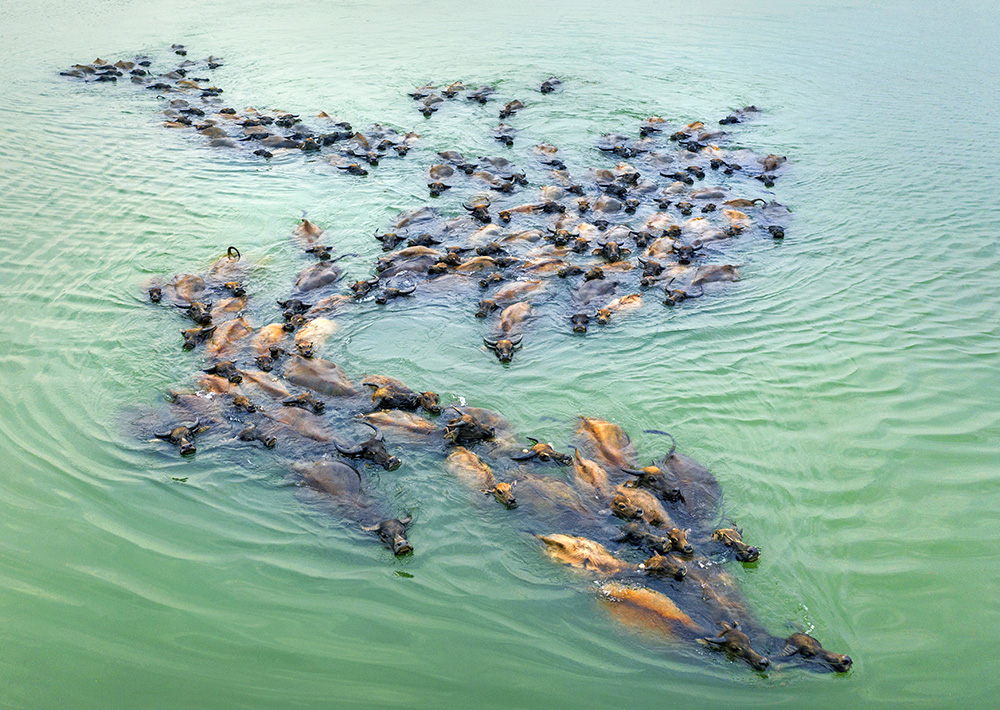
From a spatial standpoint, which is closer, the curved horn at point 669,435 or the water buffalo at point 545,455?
the water buffalo at point 545,455

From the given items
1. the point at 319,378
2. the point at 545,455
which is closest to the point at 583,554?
the point at 545,455

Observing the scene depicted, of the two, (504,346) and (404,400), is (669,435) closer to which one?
(504,346)

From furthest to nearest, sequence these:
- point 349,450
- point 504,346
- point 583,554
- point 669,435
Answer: point 504,346 < point 669,435 < point 349,450 < point 583,554

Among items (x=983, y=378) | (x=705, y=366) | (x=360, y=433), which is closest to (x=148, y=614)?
(x=360, y=433)

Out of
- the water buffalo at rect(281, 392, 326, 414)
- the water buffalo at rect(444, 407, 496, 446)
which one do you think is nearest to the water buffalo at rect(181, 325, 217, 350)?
the water buffalo at rect(281, 392, 326, 414)

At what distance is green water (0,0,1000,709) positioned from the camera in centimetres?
684

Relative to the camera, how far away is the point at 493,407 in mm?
10180

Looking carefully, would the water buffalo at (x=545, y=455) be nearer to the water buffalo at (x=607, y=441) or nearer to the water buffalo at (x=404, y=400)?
the water buffalo at (x=607, y=441)

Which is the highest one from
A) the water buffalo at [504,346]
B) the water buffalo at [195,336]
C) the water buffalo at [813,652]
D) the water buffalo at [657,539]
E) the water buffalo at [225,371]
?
the water buffalo at [657,539]

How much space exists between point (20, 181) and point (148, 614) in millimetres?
12909

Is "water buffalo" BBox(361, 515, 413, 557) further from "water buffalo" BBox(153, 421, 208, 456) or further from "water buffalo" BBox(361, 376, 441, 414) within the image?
"water buffalo" BBox(153, 421, 208, 456)

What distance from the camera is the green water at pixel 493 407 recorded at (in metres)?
6.84

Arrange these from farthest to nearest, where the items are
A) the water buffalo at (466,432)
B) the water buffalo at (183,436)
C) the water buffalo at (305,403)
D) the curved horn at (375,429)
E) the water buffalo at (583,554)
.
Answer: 1. the water buffalo at (305,403)
2. the curved horn at (375,429)
3. the water buffalo at (466,432)
4. the water buffalo at (183,436)
5. the water buffalo at (583,554)

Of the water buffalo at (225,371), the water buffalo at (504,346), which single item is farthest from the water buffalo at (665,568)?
the water buffalo at (225,371)
